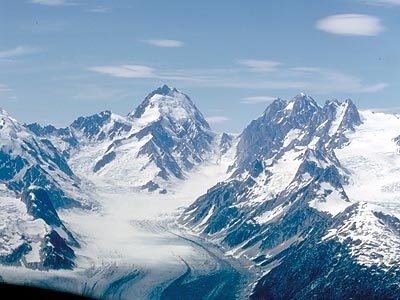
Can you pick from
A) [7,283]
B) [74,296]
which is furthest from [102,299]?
[7,283]

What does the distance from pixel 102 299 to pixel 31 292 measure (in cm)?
91

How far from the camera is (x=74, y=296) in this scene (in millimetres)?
9648

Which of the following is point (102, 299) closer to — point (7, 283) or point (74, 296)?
point (74, 296)

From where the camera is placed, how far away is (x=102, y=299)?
945cm

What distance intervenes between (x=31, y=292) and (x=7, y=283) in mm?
330

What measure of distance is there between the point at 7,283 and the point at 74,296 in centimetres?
85

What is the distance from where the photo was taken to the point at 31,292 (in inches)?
377

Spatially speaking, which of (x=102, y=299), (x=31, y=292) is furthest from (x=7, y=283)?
(x=102, y=299)

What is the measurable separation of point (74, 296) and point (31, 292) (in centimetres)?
54

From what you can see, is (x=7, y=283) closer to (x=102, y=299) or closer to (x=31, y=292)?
(x=31, y=292)
